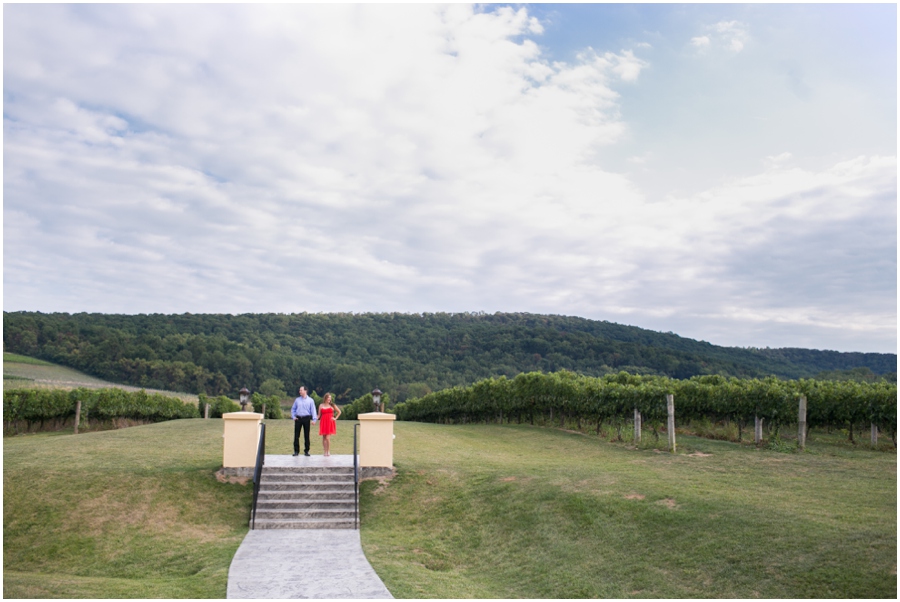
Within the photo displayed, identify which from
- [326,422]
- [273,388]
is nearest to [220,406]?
[326,422]

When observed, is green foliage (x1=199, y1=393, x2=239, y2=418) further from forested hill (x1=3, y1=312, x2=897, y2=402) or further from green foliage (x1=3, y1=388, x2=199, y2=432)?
forested hill (x1=3, y1=312, x2=897, y2=402)

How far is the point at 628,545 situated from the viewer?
398 inches

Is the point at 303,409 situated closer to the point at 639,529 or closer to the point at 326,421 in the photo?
the point at 326,421

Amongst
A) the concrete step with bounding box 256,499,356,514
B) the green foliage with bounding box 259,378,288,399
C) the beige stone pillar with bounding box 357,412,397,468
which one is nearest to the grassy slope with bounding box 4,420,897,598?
the concrete step with bounding box 256,499,356,514

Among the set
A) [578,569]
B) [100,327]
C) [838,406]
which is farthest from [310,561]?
[100,327]

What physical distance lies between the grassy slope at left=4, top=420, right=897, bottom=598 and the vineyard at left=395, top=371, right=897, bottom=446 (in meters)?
4.18

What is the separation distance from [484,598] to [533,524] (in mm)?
3461

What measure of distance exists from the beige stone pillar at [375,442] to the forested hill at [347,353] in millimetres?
58772

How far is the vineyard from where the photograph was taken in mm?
21578

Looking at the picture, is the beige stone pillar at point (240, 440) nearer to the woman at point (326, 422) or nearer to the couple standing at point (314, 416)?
the couple standing at point (314, 416)

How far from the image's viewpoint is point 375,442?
1489 cm

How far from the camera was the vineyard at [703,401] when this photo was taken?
21578 millimetres

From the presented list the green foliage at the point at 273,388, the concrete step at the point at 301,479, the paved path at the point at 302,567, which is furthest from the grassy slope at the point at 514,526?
the green foliage at the point at 273,388

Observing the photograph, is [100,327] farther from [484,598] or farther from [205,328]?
[484,598]
